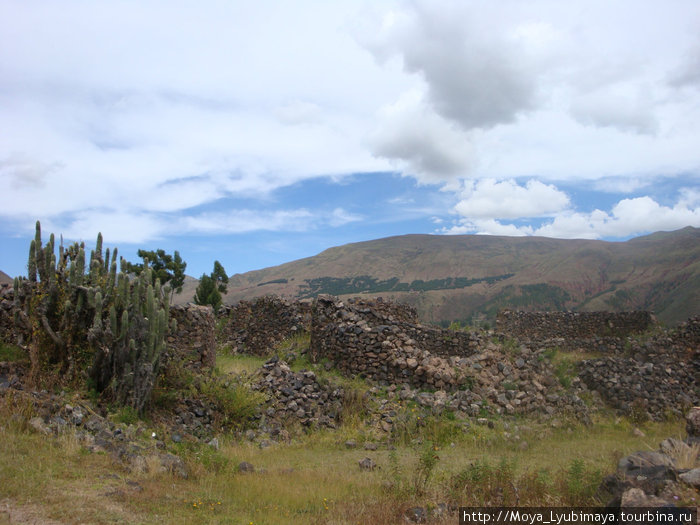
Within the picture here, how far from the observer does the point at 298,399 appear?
11.4 metres

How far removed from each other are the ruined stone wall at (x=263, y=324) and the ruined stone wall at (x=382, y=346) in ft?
10.7

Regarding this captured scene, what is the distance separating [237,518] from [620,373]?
1360 cm

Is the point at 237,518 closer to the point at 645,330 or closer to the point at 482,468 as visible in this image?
the point at 482,468

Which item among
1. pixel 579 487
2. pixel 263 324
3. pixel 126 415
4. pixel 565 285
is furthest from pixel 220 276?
pixel 565 285

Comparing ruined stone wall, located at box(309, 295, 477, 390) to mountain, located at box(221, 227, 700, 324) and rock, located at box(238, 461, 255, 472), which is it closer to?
mountain, located at box(221, 227, 700, 324)

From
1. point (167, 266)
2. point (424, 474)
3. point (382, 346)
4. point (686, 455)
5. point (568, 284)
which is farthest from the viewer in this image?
point (568, 284)

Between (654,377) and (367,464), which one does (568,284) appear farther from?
(367,464)

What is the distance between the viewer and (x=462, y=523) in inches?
208

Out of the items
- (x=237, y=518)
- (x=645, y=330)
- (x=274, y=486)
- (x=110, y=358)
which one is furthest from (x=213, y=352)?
(x=645, y=330)

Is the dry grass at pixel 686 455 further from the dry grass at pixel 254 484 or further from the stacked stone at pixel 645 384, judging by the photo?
the stacked stone at pixel 645 384

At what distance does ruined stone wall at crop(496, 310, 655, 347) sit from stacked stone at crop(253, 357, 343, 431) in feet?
45.7

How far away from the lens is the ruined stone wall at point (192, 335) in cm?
1241

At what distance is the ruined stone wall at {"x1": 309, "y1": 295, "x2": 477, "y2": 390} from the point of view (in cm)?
1249

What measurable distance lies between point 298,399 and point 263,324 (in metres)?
7.98
